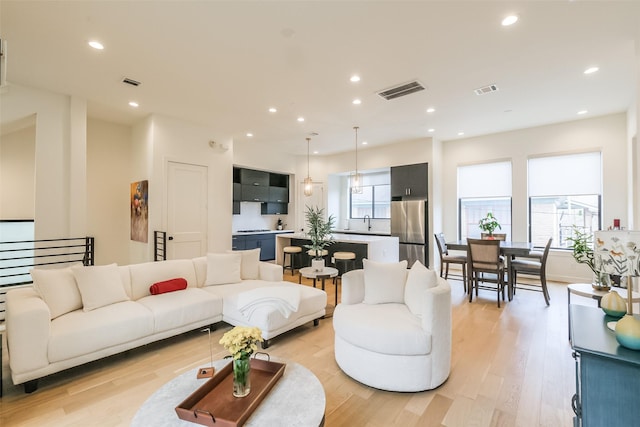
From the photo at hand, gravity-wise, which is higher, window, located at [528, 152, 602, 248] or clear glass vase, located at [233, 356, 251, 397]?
window, located at [528, 152, 602, 248]

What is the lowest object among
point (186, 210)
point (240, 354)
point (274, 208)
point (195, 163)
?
point (240, 354)

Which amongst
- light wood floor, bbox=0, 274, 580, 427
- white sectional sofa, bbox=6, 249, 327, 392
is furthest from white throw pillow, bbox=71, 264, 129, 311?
light wood floor, bbox=0, 274, 580, 427

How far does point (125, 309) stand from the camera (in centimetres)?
278

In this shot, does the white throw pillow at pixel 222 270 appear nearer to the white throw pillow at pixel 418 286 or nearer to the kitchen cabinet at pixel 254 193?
the white throw pillow at pixel 418 286

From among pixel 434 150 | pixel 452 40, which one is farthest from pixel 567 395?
pixel 434 150

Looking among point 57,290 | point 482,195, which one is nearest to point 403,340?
point 57,290

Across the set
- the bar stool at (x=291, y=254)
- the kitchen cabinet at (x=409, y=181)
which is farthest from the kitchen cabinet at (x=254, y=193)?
the kitchen cabinet at (x=409, y=181)

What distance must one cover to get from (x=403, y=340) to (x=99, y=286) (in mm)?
2950

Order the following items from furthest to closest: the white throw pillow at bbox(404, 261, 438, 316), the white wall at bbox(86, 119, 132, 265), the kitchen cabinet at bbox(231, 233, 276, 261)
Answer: the kitchen cabinet at bbox(231, 233, 276, 261), the white wall at bbox(86, 119, 132, 265), the white throw pillow at bbox(404, 261, 438, 316)

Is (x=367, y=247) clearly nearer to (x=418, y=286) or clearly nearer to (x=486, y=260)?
(x=486, y=260)

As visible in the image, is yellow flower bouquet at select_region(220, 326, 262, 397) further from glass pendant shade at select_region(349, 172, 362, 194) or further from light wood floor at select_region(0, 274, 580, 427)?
glass pendant shade at select_region(349, 172, 362, 194)

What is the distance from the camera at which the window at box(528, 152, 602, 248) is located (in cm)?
538

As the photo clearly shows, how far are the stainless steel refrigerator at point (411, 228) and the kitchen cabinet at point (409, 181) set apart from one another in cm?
18

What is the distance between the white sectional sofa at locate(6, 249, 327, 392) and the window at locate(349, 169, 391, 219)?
522 centimetres
